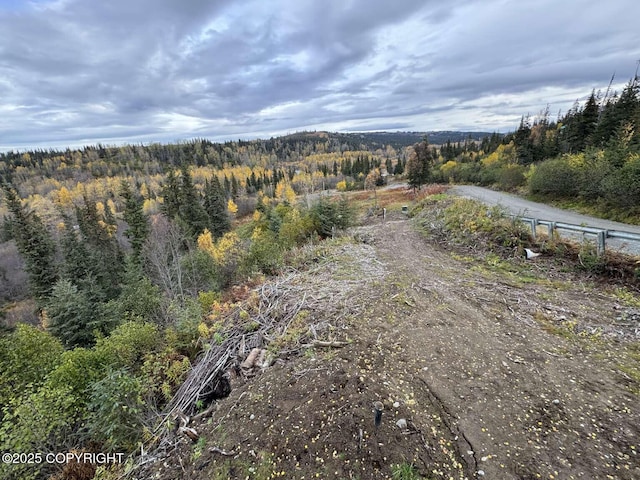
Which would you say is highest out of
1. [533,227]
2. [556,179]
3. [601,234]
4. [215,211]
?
[601,234]

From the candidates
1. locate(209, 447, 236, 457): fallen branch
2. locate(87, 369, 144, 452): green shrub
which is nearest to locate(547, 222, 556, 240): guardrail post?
locate(209, 447, 236, 457): fallen branch

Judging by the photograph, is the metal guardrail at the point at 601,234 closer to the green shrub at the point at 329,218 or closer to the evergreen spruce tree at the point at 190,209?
the green shrub at the point at 329,218

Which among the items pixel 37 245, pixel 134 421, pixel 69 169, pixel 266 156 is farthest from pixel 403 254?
pixel 69 169

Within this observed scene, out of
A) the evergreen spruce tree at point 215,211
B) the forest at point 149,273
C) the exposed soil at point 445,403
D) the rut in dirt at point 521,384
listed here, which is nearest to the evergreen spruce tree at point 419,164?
the forest at point 149,273

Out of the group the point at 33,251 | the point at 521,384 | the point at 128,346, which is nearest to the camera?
the point at 521,384

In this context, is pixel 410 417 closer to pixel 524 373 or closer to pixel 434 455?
pixel 434 455

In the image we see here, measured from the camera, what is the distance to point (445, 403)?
372 cm

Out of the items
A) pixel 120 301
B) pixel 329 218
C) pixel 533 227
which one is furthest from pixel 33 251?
pixel 533 227

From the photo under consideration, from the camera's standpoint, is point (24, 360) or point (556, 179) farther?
point (556, 179)

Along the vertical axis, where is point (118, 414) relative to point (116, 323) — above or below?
above

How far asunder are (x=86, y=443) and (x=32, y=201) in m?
115

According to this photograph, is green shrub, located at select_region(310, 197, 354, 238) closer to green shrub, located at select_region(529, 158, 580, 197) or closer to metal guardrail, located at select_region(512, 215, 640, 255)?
metal guardrail, located at select_region(512, 215, 640, 255)

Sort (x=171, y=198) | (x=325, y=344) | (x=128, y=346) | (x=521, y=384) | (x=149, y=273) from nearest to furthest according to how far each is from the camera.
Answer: (x=521, y=384), (x=325, y=344), (x=128, y=346), (x=149, y=273), (x=171, y=198)

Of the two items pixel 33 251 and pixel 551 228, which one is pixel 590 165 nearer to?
pixel 551 228
